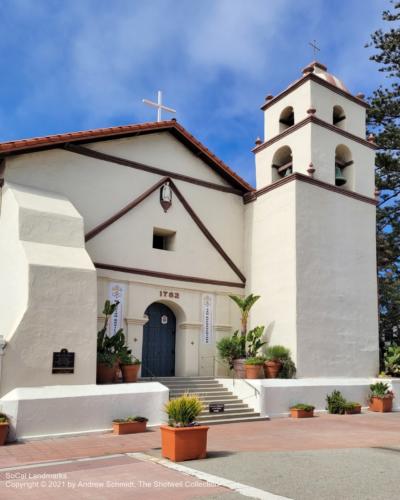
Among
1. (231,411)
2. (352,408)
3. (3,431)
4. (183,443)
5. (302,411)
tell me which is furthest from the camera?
(352,408)

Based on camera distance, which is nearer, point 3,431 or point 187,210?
point 3,431

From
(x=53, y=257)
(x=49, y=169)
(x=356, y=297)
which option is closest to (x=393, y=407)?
(x=356, y=297)

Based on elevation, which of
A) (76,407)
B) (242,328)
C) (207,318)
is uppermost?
(207,318)

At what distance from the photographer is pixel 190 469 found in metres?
7.90

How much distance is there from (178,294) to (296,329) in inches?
158

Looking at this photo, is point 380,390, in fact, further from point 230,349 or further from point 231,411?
point 231,411

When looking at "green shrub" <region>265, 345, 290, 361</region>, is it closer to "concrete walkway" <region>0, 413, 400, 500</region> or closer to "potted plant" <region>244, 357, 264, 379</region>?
"potted plant" <region>244, 357, 264, 379</region>

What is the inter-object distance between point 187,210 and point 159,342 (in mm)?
4624

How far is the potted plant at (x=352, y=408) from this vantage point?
15641 mm

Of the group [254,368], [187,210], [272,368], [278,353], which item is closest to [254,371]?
[254,368]

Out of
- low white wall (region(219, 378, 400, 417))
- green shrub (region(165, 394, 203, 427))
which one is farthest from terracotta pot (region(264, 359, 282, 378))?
green shrub (region(165, 394, 203, 427))

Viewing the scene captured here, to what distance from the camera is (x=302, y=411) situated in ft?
48.4

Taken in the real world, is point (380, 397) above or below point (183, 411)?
below

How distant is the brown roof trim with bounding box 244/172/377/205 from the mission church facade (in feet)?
0.14
